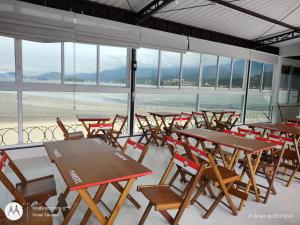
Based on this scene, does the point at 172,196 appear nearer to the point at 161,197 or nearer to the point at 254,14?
the point at 161,197

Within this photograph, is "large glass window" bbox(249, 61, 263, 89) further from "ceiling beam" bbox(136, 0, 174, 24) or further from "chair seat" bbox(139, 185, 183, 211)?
"chair seat" bbox(139, 185, 183, 211)

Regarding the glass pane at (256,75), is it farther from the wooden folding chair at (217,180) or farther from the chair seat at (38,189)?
the chair seat at (38,189)

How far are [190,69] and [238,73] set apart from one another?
2370 millimetres

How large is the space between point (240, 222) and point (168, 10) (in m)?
4.55

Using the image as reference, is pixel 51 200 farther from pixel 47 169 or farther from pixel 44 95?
pixel 44 95

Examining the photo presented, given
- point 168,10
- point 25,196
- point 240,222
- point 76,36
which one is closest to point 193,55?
point 168,10

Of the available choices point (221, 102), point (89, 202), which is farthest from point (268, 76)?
point (89, 202)

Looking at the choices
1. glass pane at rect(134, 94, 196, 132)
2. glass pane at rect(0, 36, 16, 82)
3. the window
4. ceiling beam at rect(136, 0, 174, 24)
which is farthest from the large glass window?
glass pane at rect(0, 36, 16, 82)

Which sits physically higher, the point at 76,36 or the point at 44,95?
the point at 76,36

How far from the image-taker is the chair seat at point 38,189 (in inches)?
74.2

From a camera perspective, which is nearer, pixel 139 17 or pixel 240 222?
pixel 240 222

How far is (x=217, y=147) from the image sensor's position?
9.75 feet

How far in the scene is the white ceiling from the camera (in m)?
4.74

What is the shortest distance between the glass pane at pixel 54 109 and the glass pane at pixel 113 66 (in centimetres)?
34
